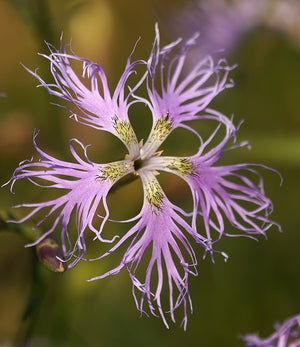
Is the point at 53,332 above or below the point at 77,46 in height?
below

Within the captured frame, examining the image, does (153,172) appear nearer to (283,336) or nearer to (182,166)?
(182,166)

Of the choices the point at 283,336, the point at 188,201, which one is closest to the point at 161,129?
the point at 283,336

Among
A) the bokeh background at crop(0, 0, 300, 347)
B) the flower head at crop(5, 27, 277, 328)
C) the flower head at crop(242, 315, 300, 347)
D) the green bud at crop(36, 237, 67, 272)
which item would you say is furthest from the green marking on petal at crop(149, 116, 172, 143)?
the bokeh background at crop(0, 0, 300, 347)

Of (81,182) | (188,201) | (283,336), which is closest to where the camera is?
(81,182)

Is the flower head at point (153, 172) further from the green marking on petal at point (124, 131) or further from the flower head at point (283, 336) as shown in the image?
the flower head at point (283, 336)

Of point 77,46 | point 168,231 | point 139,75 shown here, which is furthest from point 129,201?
point 168,231

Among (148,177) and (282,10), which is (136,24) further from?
(148,177)
